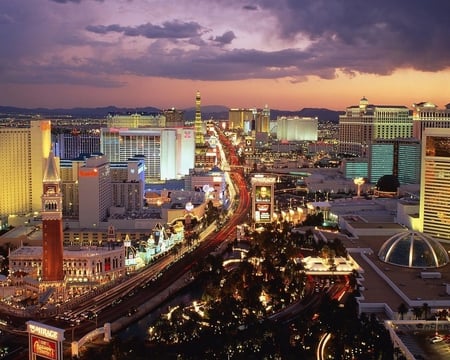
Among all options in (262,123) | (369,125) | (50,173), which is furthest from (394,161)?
(262,123)

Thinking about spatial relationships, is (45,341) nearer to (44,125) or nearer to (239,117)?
(44,125)

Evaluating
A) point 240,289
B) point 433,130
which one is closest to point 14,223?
point 240,289

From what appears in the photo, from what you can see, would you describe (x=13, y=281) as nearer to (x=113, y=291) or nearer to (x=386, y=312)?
(x=113, y=291)

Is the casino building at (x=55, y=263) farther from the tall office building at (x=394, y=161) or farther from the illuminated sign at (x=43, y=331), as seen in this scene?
the tall office building at (x=394, y=161)

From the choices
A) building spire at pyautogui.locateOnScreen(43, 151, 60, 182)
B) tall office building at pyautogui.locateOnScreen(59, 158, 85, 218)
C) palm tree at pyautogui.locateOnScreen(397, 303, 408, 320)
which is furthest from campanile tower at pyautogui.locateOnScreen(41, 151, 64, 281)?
tall office building at pyautogui.locateOnScreen(59, 158, 85, 218)

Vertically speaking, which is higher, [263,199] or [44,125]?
[44,125]
